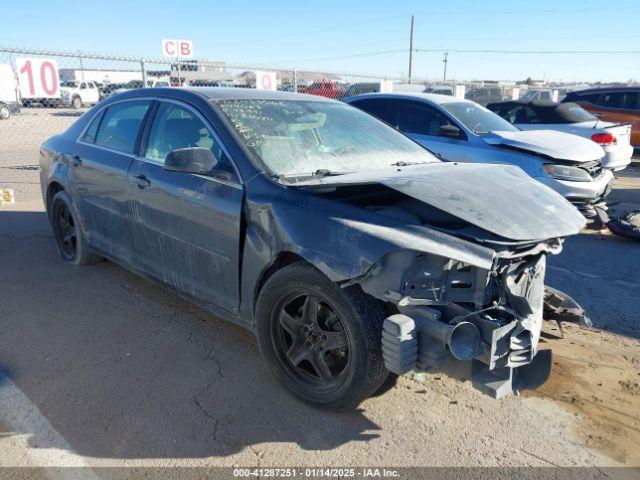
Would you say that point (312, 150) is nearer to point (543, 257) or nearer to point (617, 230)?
point (543, 257)

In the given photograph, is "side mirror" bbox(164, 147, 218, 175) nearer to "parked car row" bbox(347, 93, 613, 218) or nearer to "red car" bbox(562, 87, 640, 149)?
"parked car row" bbox(347, 93, 613, 218)

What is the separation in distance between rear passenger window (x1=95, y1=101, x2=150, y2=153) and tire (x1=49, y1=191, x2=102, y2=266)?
2.76 ft

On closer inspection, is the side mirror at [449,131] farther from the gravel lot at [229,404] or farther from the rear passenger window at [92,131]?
the rear passenger window at [92,131]

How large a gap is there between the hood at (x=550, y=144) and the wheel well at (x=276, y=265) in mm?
4927

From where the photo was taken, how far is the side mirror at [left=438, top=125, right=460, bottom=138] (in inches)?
286

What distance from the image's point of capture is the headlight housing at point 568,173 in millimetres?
6652

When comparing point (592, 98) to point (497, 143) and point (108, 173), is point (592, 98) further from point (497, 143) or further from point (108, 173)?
point (108, 173)

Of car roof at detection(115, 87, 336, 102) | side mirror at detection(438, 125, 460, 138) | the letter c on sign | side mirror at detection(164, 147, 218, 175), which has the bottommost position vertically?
side mirror at detection(438, 125, 460, 138)

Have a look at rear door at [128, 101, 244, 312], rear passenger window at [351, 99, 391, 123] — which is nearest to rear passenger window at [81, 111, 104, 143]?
rear door at [128, 101, 244, 312]

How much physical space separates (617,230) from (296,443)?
560cm

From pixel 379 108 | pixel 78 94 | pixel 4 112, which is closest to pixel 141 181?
pixel 379 108

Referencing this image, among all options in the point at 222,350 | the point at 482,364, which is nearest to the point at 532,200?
the point at 482,364

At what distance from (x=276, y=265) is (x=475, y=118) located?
5.87 m

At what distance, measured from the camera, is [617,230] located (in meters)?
6.60
